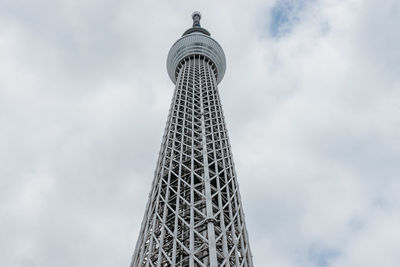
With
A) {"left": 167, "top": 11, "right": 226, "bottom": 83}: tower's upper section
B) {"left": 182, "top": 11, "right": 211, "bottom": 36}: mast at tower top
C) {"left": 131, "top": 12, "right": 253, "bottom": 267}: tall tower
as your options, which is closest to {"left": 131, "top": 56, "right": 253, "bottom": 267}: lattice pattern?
{"left": 131, "top": 12, "right": 253, "bottom": 267}: tall tower

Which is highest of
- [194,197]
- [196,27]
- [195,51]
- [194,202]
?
[196,27]

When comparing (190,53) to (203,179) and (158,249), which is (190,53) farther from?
(158,249)

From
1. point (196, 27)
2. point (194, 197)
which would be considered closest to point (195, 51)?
point (196, 27)

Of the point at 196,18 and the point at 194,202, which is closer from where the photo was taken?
the point at 194,202

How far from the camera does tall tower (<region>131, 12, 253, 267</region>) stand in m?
24.2

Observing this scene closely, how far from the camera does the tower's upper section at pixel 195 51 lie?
57844 millimetres

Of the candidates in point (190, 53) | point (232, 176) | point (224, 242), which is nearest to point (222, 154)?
point (232, 176)

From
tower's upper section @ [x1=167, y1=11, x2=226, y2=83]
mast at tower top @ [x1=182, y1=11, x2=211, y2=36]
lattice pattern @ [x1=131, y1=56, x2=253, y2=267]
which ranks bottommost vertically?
lattice pattern @ [x1=131, y1=56, x2=253, y2=267]

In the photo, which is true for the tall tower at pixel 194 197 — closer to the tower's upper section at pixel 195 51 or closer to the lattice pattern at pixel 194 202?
the lattice pattern at pixel 194 202

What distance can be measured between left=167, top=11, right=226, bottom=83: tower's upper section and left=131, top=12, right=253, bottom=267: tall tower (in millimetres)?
10885

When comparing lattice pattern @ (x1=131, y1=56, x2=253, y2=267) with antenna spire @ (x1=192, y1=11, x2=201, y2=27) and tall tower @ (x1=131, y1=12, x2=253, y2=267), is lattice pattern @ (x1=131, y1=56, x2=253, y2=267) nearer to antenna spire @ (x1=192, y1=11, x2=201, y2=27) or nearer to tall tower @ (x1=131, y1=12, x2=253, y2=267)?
tall tower @ (x1=131, y1=12, x2=253, y2=267)

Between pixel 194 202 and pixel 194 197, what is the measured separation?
3.98 ft

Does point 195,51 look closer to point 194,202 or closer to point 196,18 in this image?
point 196,18

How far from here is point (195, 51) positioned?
57.6 meters
